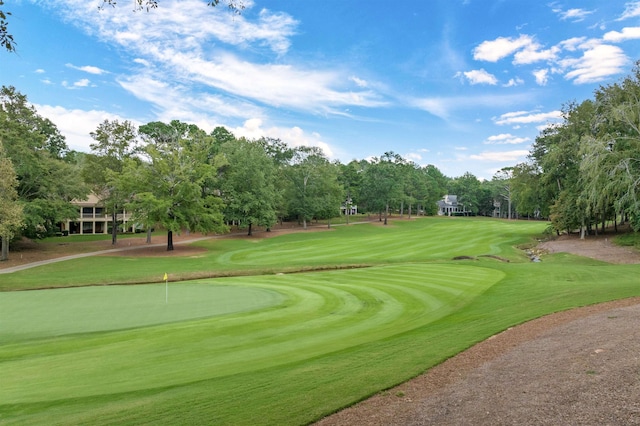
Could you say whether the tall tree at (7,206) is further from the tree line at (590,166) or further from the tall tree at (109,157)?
the tree line at (590,166)

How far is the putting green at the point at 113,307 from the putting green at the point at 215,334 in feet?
0.29

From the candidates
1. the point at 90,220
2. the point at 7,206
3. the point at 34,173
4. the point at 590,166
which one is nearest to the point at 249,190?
the point at 34,173

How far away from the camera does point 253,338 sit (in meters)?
10.2

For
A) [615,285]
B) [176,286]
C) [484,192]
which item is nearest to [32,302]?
[176,286]

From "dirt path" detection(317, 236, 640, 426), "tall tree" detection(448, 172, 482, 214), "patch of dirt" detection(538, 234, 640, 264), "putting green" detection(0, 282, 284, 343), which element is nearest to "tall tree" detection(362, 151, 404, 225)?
"patch of dirt" detection(538, 234, 640, 264)

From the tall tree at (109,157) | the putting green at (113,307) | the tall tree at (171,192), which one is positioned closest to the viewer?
the putting green at (113,307)

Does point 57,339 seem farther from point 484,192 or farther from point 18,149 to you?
point 484,192

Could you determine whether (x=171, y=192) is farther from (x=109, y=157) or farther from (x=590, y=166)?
(x=590, y=166)

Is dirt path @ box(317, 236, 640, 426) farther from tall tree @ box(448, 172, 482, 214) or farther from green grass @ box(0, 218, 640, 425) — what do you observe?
tall tree @ box(448, 172, 482, 214)

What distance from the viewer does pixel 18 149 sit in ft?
118

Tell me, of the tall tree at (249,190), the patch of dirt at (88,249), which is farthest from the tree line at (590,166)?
the patch of dirt at (88,249)

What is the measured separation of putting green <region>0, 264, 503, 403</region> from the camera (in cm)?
771

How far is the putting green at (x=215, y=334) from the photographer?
7.71 m

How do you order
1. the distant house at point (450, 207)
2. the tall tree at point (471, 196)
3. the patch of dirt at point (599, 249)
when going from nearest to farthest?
the patch of dirt at point (599, 249), the tall tree at point (471, 196), the distant house at point (450, 207)
